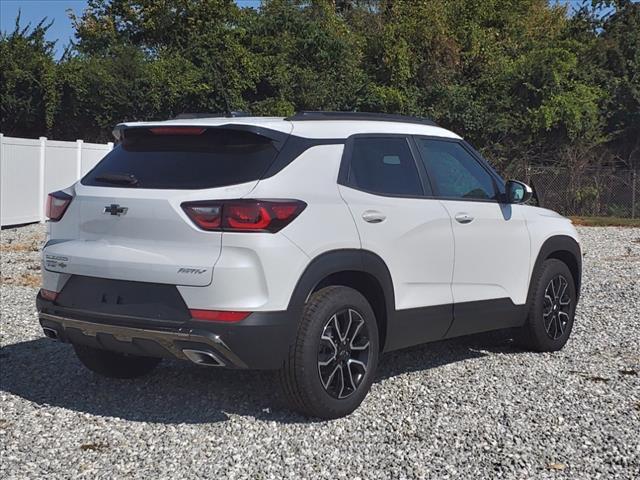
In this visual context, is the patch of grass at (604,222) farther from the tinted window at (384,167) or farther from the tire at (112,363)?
the tire at (112,363)

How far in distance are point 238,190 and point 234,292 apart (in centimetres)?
56

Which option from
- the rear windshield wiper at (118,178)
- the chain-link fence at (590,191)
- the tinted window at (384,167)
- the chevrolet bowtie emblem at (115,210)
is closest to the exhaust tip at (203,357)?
the chevrolet bowtie emblem at (115,210)

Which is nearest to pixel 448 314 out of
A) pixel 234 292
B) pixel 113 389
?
pixel 234 292

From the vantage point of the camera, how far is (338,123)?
17.9ft

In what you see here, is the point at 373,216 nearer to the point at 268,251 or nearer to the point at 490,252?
the point at 268,251

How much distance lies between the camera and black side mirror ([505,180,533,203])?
6.58 meters

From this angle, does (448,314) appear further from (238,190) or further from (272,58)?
(272,58)

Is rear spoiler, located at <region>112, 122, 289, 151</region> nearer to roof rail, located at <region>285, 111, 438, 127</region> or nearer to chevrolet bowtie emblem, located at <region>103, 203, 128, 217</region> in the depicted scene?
roof rail, located at <region>285, 111, 438, 127</region>

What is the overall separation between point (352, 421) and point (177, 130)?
80.4 inches

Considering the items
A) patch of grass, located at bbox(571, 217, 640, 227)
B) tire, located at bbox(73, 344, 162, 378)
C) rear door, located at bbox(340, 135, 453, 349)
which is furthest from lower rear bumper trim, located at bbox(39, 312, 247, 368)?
patch of grass, located at bbox(571, 217, 640, 227)

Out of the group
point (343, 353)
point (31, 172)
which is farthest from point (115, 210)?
point (31, 172)

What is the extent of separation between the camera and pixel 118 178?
5152 millimetres

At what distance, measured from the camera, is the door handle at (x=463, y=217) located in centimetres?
602

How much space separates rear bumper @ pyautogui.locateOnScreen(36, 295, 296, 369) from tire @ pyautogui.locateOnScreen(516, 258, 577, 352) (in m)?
2.78
